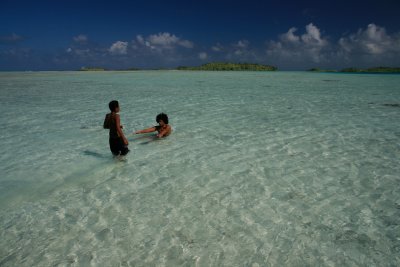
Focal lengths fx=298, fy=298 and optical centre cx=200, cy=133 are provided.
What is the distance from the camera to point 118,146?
7.10 metres

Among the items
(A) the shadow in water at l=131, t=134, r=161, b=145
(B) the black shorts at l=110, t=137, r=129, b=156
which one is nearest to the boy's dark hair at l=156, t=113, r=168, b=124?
(A) the shadow in water at l=131, t=134, r=161, b=145

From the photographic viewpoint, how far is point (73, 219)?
4512 mm

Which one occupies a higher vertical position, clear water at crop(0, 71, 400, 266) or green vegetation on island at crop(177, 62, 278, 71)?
green vegetation on island at crop(177, 62, 278, 71)

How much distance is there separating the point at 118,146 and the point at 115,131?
41 centimetres

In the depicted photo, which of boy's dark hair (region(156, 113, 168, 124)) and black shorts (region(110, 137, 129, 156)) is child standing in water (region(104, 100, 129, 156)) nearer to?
black shorts (region(110, 137, 129, 156))

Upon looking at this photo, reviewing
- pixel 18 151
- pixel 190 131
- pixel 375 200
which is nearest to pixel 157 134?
pixel 190 131

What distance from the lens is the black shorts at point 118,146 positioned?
7.04 m

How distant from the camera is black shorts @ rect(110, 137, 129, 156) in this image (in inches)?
277

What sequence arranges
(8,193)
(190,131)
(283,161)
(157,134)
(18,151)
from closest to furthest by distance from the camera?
1. (8,193)
2. (283,161)
3. (18,151)
4. (157,134)
5. (190,131)

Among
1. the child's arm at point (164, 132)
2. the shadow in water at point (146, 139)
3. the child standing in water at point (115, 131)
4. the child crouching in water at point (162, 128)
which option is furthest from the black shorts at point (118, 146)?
the child's arm at point (164, 132)

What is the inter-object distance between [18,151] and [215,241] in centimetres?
630

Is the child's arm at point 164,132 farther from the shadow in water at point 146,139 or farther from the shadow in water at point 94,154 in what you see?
the shadow in water at point 94,154

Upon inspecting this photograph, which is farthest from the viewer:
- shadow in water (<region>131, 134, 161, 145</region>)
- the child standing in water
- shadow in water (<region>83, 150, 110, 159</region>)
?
shadow in water (<region>131, 134, 161, 145</region>)

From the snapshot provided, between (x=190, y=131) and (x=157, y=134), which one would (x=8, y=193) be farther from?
(x=190, y=131)
